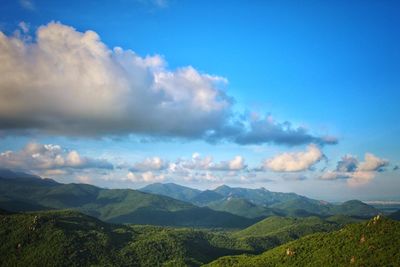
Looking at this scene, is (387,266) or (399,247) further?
(399,247)

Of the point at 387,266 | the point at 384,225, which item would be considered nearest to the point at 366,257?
the point at 387,266

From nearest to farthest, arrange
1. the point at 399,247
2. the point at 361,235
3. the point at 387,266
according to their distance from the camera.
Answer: the point at 387,266 → the point at 399,247 → the point at 361,235

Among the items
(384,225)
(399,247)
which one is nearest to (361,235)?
(384,225)

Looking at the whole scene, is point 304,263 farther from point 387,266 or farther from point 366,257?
point 387,266

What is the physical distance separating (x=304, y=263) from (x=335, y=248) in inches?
706

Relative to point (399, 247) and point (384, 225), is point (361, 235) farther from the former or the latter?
point (399, 247)

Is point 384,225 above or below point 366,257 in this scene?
above

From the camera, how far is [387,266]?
15162 cm

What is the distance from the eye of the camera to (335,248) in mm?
190625

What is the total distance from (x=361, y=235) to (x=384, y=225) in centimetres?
1336

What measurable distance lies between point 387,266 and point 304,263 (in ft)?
162

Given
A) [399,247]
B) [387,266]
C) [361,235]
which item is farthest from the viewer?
[361,235]

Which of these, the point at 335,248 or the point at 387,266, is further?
the point at 335,248

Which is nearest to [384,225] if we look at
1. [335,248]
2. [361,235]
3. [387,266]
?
[361,235]
